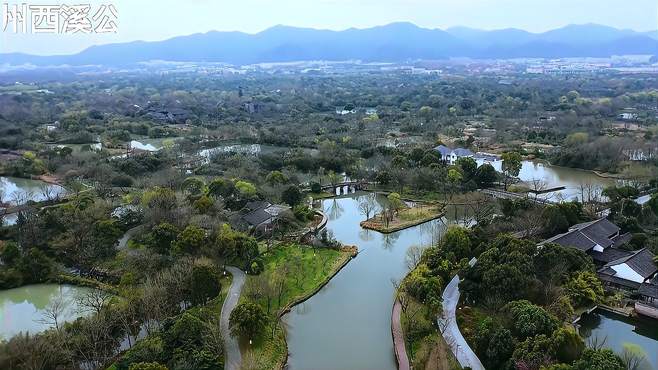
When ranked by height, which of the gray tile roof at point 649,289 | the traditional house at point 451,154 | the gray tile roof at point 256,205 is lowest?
the gray tile roof at point 649,289

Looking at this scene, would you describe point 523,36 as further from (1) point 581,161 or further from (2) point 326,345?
(2) point 326,345

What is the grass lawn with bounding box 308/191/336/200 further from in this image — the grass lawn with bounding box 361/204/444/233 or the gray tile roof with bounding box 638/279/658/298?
the gray tile roof with bounding box 638/279/658/298

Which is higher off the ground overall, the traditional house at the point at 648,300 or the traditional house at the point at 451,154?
the traditional house at the point at 451,154

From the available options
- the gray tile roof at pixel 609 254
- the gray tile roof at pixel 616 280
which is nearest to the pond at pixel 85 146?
the gray tile roof at pixel 609 254

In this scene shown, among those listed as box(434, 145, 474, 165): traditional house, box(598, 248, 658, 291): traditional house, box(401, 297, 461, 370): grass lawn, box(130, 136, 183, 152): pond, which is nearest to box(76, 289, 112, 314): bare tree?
box(401, 297, 461, 370): grass lawn

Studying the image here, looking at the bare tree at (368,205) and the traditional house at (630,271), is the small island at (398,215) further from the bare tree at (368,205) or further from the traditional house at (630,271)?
the traditional house at (630,271)

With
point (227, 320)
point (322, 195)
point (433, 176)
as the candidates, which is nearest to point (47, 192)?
point (322, 195)
